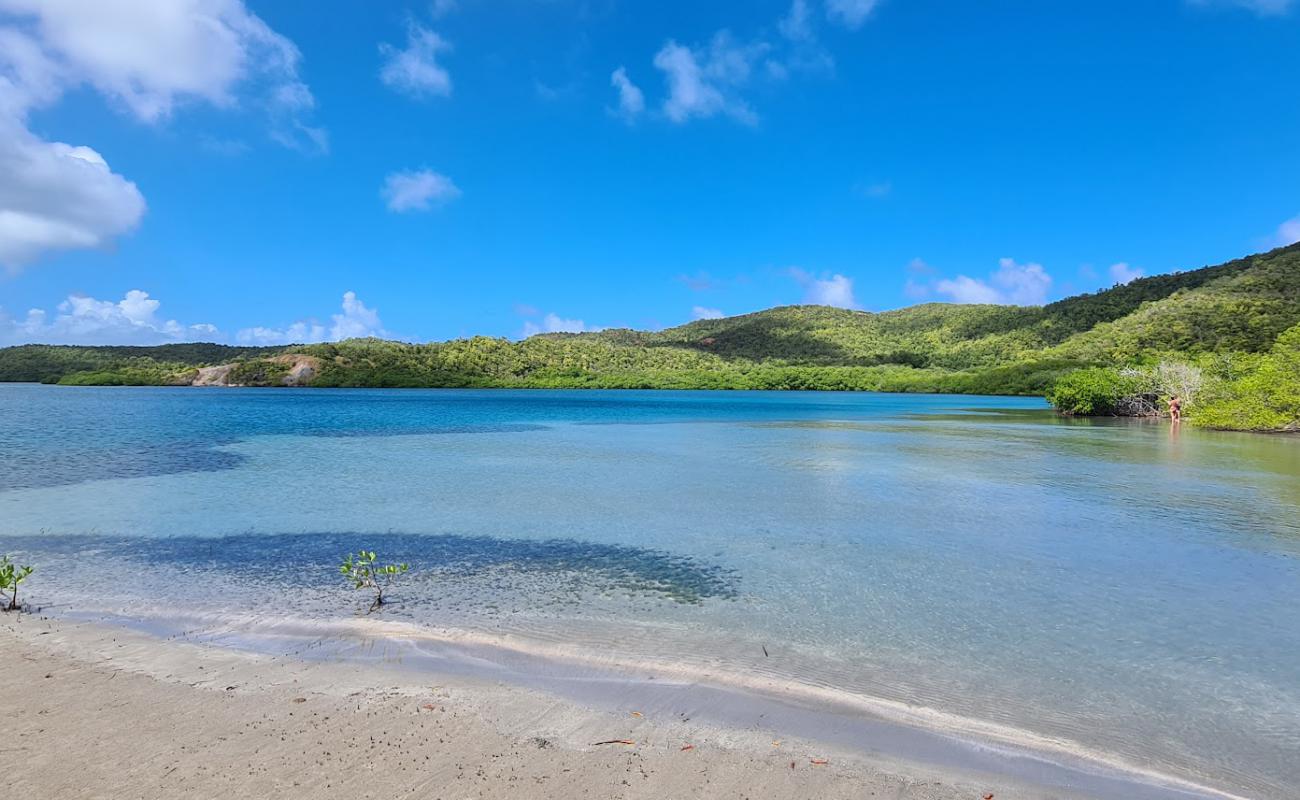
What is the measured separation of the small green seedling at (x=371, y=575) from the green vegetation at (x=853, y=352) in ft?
191

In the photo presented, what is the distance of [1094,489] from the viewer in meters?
18.4

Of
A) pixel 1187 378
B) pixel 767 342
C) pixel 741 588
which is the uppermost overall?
pixel 767 342

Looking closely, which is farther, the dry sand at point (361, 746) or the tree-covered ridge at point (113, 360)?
the tree-covered ridge at point (113, 360)

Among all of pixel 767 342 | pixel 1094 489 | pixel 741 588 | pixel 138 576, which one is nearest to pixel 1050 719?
pixel 741 588

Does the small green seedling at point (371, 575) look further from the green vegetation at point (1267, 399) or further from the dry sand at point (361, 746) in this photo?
the green vegetation at point (1267, 399)

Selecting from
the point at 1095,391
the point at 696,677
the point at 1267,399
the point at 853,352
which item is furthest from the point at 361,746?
the point at 853,352

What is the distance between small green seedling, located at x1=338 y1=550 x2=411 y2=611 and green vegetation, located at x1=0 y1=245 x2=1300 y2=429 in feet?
191

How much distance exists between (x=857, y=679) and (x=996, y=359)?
473ft

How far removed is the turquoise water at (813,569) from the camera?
6.32 meters

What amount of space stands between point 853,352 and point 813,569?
16780 cm

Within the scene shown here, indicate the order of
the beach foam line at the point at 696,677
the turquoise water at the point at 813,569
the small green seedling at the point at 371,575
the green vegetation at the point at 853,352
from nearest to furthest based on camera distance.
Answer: the beach foam line at the point at 696,677, the turquoise water at the point at 813,569, the small green seedling at the point at 371,575, the green vegetation at the point at 853,352

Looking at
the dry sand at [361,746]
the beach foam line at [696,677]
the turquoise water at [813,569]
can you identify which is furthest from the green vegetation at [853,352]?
the dry sand at [361,746]

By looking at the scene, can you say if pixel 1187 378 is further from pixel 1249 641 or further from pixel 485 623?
pixel 485 623

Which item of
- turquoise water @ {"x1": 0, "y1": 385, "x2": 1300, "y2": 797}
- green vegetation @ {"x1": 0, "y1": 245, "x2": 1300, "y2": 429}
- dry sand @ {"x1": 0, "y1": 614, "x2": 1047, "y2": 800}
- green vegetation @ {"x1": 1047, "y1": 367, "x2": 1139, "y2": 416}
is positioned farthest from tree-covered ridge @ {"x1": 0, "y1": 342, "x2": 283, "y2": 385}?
dry sand @ {"x1": 0, "y1": 614, "x2": 1047, "y2": 800}
